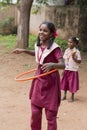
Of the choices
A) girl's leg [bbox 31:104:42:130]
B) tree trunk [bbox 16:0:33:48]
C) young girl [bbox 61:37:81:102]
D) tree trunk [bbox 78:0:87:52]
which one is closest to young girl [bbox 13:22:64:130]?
girl's leg [bbox 31:104:42:130]

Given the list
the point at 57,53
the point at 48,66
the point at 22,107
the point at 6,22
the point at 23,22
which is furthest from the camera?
the point at 6,22

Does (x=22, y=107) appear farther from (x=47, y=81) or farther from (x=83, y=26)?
(x=83, y=26)

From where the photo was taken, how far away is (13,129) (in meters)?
5.28

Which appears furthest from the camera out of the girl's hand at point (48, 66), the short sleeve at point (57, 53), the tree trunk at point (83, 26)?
the tree trunk at point (83, 26)

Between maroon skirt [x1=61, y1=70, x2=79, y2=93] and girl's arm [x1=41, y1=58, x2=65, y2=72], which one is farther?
maroon skirt [x1=61, y1=70, x2=79, y2=93]

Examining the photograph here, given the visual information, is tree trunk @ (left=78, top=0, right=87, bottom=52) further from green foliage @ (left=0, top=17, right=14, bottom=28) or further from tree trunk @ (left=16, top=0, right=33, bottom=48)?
green foliage @ (left=0, top=17, right=14, bottom=28)

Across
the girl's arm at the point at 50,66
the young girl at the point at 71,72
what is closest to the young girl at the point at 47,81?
the girl's arm at the point at 50,66

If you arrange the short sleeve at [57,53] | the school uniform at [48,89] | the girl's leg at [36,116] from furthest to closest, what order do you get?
the girl's leg at [36,116]
the school uniform at [48,89]
the short sleeve at [57,53]

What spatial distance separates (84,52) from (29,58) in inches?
98.6

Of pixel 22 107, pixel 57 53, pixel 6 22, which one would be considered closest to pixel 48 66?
pixel 57 53

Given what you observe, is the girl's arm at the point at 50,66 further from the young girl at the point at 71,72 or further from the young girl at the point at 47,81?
the young girl at the point at 71,72

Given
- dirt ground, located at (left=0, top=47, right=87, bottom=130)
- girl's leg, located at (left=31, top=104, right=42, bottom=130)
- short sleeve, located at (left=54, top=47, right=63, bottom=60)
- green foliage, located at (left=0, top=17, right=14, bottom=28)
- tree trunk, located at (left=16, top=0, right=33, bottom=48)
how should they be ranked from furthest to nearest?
green foliage, located at (left=0, top=17, right=14, bottom=28), tree trunk, located at (left=16, top=0, right=33, bottom=48), dirt ground, located at (left=0, top=47, right=87, bottom=130), girl's leg, located at (left=31, top=104, right=42, bottom=130), short sleeve, located at (left=54, top=47, right=63, bottom=60)

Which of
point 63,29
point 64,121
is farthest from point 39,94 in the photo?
point 63,29

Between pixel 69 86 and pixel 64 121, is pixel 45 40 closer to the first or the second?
pixel 64 121
